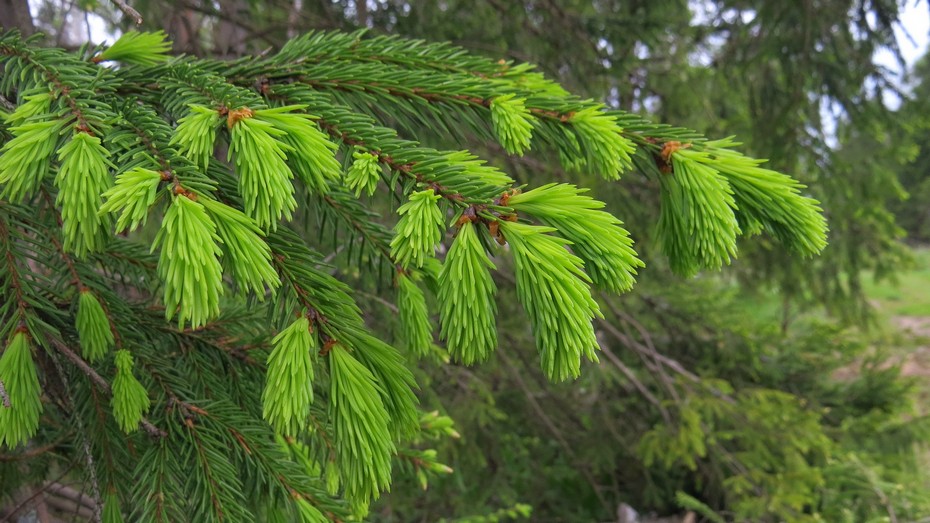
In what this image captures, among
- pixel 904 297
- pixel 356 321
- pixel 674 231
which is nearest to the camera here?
pixel 356 321

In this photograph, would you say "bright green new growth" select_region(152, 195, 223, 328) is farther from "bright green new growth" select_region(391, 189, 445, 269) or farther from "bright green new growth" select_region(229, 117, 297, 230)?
"bright green new growth" select_region(391, 189, 445, 269)

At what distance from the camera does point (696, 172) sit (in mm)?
873

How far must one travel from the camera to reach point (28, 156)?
720mm

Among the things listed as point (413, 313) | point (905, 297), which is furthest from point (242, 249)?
point (905, 297)

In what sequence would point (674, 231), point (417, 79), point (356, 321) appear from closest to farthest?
1. point (356, 321)
2. point (674, 231)
3. point (417, 79)

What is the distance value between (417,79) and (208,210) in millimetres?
459

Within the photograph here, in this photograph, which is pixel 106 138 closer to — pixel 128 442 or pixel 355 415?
pixel 355 415

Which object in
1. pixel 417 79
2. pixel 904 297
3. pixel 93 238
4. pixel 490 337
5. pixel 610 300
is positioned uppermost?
pixel 417 79

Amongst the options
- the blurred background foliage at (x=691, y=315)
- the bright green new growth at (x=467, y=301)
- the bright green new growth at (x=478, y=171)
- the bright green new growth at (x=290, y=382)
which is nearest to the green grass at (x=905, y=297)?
the blurred background foliage at (x=691, y=315)

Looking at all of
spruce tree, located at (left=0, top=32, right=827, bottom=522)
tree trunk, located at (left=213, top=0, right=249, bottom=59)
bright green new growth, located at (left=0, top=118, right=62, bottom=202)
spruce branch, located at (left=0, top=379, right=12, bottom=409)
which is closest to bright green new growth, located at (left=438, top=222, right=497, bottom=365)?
spruce tree, located at (left=0, top=32, right=827, bottom=522)

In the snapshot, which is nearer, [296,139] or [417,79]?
[296,139]

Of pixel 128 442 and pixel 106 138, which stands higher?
pixel 106 138

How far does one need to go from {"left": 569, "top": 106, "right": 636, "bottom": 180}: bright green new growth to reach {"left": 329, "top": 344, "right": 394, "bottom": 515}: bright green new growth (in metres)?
0.46

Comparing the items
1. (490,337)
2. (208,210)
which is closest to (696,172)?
(490,337)
